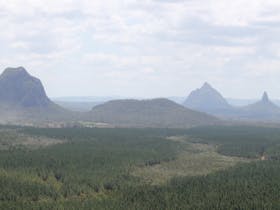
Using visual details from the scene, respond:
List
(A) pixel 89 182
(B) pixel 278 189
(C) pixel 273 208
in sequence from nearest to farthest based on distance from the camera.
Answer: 1. (C) pixel 273 208
2. (B) pixel 278 189
3. (A) pixel 89 182

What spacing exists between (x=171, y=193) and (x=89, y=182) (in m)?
39.1

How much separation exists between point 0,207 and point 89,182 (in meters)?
49.6

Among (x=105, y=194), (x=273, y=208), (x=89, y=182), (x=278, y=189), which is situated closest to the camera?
(x=273, y=208)

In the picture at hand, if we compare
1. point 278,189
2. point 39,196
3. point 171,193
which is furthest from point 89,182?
point 278,189

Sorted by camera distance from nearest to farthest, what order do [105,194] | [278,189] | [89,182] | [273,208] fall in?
[273,208], [278,189], [105,194], [89,182]

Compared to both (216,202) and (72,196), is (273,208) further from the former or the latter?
(72,196)

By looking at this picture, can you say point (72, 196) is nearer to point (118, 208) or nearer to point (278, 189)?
point (118, 208)

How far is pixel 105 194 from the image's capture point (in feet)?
599

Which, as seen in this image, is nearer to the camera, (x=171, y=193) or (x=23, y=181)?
(x=171, y=193)

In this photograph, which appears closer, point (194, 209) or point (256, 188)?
point (194, 209)

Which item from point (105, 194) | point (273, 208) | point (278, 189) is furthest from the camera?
point (105, 194)

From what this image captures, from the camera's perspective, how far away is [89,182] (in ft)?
642

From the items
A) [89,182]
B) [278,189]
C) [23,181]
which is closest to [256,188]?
[278,189]

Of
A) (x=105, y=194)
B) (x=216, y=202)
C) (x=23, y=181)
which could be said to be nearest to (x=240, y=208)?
(x=216, y=202)
